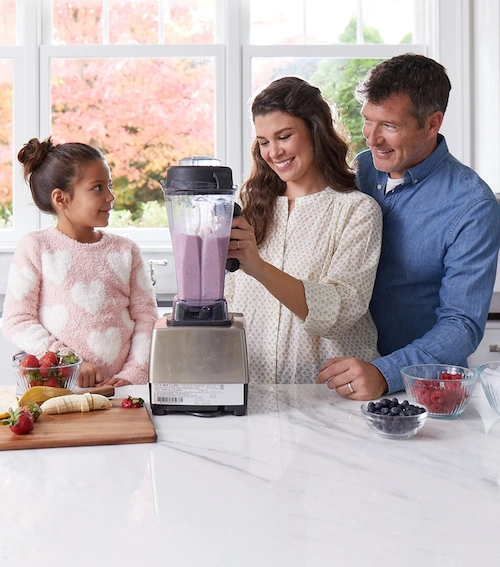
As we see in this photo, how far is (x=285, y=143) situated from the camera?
6.14ft

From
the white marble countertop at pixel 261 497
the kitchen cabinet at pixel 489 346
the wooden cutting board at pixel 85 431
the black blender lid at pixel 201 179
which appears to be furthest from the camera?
the kitchen cabinet at pixel 489 346

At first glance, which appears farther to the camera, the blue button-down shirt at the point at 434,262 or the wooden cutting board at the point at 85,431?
the blue button-down shirt at the point at 434,262

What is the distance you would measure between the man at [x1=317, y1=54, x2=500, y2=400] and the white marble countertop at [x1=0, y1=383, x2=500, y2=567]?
338 millimetres

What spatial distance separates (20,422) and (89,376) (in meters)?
0.61

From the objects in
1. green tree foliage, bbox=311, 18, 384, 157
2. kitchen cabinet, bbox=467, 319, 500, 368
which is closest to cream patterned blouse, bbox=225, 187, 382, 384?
kitchen cabinet, bbox=467, 319, 500, 368

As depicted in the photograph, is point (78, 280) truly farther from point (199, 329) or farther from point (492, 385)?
point (492, 385)

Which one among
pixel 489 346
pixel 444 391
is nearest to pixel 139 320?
pixel 444 391

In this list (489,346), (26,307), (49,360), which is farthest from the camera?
(489,346)

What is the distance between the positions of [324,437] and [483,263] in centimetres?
67

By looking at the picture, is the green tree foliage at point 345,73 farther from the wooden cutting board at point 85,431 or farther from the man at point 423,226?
the wooden cutting board at point 85,431

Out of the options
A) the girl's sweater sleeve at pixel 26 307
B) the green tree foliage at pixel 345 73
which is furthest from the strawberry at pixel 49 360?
the green tree foliage at pixel 345 73

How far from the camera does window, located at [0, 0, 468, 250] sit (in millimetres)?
3705

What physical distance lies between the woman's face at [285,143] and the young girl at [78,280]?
1.74ft

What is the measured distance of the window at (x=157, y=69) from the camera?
3.71 m
